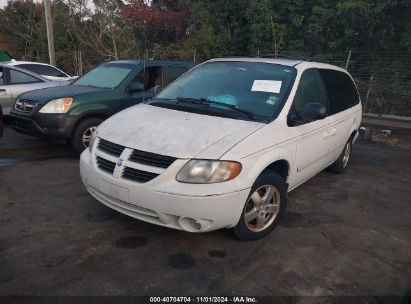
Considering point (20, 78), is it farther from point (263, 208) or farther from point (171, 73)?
point (263, 208)

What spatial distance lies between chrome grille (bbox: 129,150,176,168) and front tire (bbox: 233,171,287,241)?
30.5 inches

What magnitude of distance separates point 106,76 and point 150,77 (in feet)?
2.51

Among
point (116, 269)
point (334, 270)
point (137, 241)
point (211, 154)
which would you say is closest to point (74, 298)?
point (116, 269)

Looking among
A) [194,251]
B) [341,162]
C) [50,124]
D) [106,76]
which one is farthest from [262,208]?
[106,76]

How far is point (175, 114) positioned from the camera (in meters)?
3.64

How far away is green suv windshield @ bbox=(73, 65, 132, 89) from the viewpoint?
6.20m

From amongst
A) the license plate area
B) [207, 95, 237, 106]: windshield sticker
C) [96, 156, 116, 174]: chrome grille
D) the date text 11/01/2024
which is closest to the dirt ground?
the date text 11/01/2024

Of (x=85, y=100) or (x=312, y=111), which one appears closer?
(x=312, y=111)

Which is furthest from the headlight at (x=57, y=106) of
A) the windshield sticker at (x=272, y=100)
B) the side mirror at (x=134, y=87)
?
the windshield sticker at (x=272, y=100)

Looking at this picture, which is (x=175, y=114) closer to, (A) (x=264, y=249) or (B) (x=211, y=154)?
(B) (x=211, y=154)

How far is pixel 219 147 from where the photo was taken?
300 cm

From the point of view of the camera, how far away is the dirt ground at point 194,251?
9.07 ft

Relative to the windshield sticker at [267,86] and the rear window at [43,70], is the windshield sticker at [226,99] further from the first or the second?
the rear window at [43,70]

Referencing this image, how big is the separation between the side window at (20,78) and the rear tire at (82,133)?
3.02m
